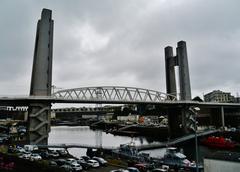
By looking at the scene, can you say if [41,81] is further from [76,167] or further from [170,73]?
[170,73]

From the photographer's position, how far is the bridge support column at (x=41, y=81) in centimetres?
5953

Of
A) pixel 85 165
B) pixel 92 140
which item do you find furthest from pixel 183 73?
pixel 85 165

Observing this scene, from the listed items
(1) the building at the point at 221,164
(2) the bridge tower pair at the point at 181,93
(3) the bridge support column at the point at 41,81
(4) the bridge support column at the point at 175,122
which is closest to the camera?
(1) the building at the point at 221,164

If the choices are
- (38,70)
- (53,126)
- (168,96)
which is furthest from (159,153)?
(53,126)

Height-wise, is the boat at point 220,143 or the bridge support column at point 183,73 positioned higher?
the bridge support column at point 183,73

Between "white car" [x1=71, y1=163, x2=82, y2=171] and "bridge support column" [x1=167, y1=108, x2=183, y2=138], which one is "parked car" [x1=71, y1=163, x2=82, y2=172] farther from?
"bridge support column" [x1=167, y1=108, x2=183, y2=138]

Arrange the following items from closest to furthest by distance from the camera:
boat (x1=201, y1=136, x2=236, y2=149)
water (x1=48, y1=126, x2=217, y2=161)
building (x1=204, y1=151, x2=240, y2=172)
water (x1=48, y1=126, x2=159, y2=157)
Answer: building (x1=204, y1=151, x2=240, y2=172) → water (x1=48, y1=126, x2=217, y2=161) → boat (x1=201, y1=136, x2=236, y2=149) → water (x1=48, y1=126, x2=159, y2=157)

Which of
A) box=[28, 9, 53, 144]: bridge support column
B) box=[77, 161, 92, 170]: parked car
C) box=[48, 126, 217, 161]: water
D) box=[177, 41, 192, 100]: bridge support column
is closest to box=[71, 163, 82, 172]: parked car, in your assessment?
box=[77, 161, 92, 170]: parked car

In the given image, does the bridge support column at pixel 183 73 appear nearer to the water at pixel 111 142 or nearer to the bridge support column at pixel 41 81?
the water at pixel 111 142

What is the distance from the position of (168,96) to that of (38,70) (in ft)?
194

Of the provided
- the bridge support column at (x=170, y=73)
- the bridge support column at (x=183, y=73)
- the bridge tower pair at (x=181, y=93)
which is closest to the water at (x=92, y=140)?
the bridge tower pair at (x=181, y=93)

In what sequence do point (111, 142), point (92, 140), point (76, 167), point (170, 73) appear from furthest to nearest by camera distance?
point (170, 73) < point (92, 140) < point (111, 142) < point (76, 167)

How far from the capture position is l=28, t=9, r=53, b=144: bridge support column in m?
59.5

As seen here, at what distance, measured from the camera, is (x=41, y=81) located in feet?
204
